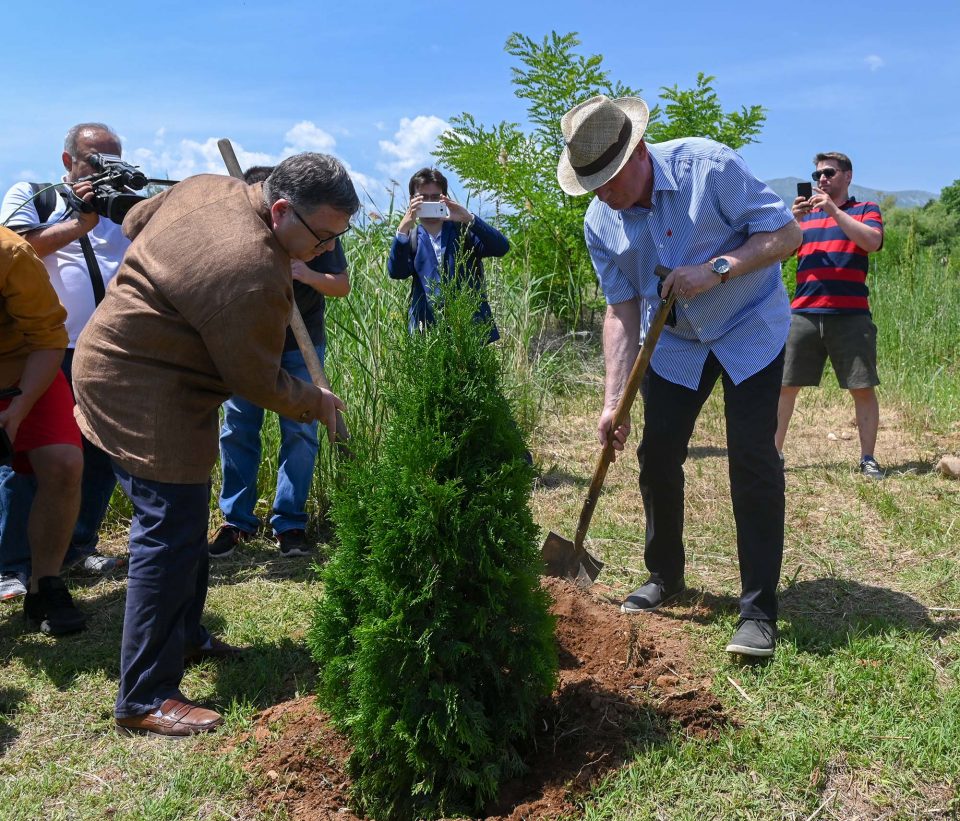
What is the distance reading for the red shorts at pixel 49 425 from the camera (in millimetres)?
4000

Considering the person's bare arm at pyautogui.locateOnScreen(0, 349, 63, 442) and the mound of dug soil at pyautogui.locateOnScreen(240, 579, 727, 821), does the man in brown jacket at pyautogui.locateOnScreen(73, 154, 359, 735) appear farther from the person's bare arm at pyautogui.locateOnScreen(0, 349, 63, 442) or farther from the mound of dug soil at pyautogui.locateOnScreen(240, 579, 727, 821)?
the person's bare arm at pyautogui.locateOnScreen(0, 349, 63, 442)

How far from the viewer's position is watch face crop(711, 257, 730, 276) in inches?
129

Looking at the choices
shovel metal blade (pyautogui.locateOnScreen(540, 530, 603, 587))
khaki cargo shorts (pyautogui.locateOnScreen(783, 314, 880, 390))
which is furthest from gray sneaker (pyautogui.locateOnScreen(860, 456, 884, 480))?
shovel metal blade (pyautogui.locateOnScreen(540, 530, 603, 587))

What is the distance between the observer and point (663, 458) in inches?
149

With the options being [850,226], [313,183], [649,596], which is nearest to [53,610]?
[313,183]

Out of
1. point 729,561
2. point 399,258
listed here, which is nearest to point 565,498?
point 729,561

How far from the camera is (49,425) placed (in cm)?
402

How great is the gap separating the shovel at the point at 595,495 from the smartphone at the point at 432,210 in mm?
2145

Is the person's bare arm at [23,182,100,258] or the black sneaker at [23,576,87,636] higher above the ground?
the person's bare arm at [23,182,100,258]

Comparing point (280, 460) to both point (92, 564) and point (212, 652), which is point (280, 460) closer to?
point (92, 564)

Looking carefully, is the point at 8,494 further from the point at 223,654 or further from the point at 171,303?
the point at 171,303

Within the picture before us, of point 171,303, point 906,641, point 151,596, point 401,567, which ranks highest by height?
point 171,303

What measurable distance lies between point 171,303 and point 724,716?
2.29 meters

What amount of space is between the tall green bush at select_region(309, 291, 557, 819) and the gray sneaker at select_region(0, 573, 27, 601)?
2446mm
